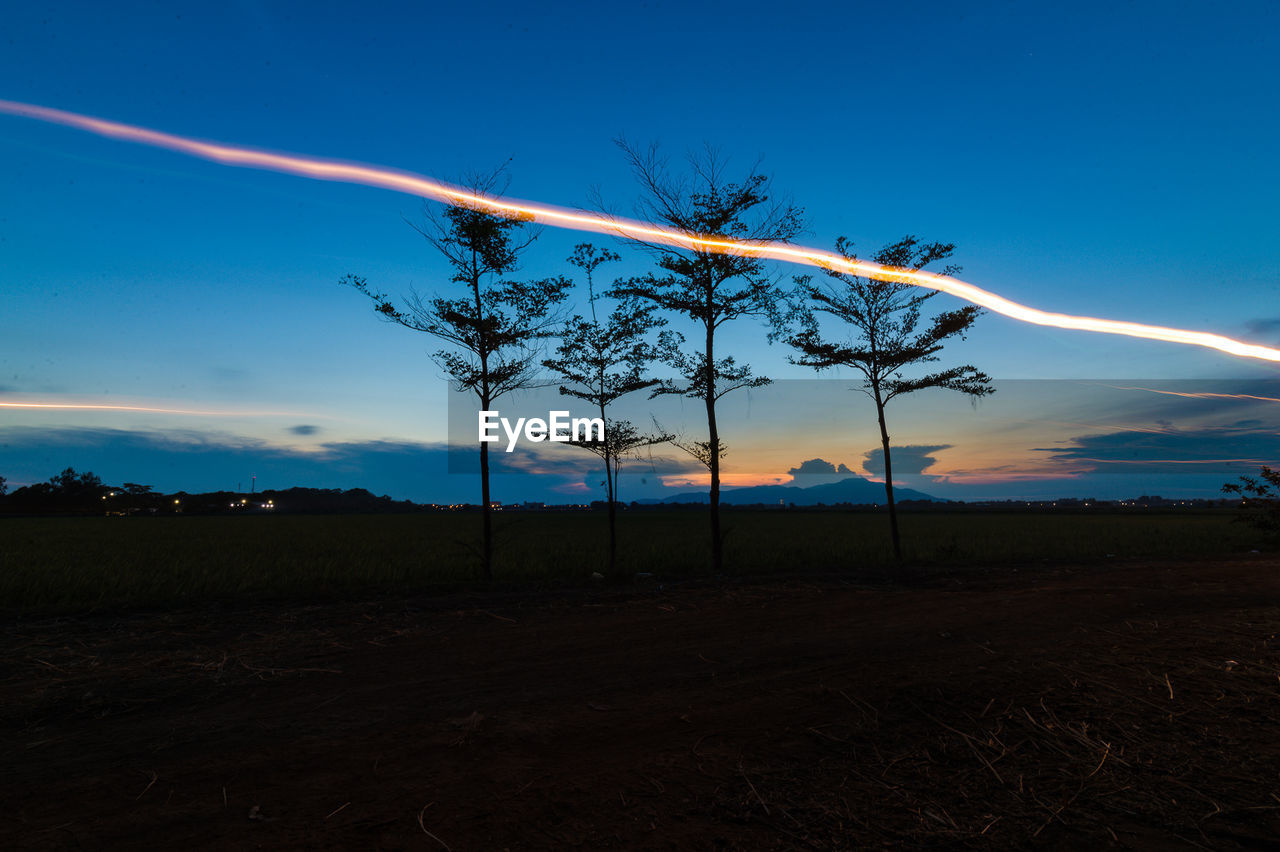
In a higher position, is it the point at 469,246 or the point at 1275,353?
the point at 469,246

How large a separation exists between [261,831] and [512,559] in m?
15.6

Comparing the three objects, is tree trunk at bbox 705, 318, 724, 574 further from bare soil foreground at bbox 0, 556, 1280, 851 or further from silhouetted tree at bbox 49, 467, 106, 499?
silhouetted tree at bbox 49, 467, 106, 499

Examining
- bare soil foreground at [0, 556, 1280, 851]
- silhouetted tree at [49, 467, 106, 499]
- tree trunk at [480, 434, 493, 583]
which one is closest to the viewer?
bare soil foreground at [0, 556, 1280, 851]

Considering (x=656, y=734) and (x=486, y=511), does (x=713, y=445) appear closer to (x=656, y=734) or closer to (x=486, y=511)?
(x=486, y=511)

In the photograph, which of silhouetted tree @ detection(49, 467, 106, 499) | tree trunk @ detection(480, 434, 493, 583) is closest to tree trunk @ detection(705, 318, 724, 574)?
tree trunk @ detection(480, 434, 493, 583)

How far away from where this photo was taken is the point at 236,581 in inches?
543

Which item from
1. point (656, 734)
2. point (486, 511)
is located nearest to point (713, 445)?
point (486, 511)

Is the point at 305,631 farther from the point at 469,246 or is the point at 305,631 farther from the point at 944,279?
the point at 944,279

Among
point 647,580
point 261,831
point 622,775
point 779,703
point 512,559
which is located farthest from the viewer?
point 512,559

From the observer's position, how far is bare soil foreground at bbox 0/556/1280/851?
3311mm

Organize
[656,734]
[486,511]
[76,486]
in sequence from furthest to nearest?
1. [76,486]
2. [486,511]
3. [656,734]

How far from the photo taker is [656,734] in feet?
14.9

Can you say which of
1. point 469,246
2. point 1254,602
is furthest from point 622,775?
point 469,246

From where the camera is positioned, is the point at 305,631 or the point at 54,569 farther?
the point at 54,569
